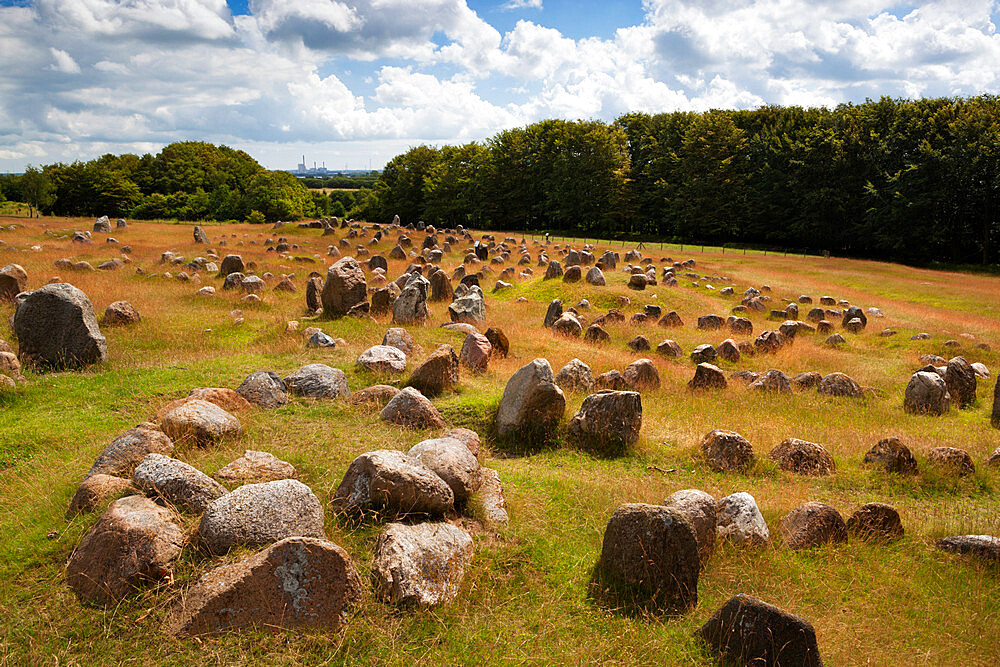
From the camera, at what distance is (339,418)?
1052 centimetres

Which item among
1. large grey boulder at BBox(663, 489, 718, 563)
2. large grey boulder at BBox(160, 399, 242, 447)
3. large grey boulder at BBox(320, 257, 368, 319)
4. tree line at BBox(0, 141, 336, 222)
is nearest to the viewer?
large grey boulder at BBox(663, 489, 718, 563)

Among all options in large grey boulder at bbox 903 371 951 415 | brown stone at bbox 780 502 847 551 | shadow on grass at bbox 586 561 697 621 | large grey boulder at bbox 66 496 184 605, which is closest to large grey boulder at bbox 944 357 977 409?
large grey boulder at bbox 903 371 951 415

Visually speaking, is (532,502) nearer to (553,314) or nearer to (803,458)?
(803,458)

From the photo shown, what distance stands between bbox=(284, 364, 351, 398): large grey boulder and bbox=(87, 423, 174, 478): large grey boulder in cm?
373

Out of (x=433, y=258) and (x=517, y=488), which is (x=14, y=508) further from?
(x=433, y=258)

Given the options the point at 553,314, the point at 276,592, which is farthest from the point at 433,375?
the point at 553,314

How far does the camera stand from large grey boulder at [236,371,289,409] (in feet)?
35.2

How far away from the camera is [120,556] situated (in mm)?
5328

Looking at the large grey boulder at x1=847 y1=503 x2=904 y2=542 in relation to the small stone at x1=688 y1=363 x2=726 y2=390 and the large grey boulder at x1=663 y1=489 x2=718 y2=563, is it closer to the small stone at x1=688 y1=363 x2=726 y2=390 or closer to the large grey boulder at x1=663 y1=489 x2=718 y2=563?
the large grey boulder at x1=663 y1=489 x2=718 y2=563

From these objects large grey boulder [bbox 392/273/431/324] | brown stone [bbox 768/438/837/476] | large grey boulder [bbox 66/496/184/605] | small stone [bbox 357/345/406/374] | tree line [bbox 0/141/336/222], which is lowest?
brown stone [bbox 768/438/837/476]

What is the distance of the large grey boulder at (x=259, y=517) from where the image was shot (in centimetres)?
575

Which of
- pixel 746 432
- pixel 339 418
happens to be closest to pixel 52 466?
pixel 339 418

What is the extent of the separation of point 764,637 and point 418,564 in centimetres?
322

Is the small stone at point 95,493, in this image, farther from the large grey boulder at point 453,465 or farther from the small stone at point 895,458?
the small stone at point 895,458
